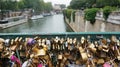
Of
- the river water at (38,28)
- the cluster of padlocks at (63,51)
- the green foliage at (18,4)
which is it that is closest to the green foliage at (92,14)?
the cluster of padlocks at (63,51)

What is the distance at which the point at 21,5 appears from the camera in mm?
78250

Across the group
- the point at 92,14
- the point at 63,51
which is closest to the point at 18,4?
the point at 92,14

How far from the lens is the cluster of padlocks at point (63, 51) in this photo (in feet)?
10.3

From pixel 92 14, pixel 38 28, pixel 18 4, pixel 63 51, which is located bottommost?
pixel 38 28

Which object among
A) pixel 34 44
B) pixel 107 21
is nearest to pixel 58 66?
pixel 34 44

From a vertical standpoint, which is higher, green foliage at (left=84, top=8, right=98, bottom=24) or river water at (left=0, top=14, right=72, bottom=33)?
green foliage at (left=84, top=8, right=98, bottom=24)

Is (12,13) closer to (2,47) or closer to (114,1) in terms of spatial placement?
(114,1)

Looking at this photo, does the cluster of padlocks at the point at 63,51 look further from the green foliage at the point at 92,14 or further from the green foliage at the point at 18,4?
the green foliage at the point at 18,4

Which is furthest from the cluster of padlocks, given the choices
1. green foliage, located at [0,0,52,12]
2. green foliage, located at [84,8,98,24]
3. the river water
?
green foliage, located at [0,0,52,12]

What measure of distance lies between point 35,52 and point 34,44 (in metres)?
0.14

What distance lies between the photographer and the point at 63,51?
321cm

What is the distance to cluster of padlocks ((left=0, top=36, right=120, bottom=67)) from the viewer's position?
3131mm

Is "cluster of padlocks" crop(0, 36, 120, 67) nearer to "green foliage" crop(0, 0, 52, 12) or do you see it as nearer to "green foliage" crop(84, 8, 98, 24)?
"green foliage" crop(84, 8, 98, 24)

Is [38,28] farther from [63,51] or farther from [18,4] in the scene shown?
[63,51]
